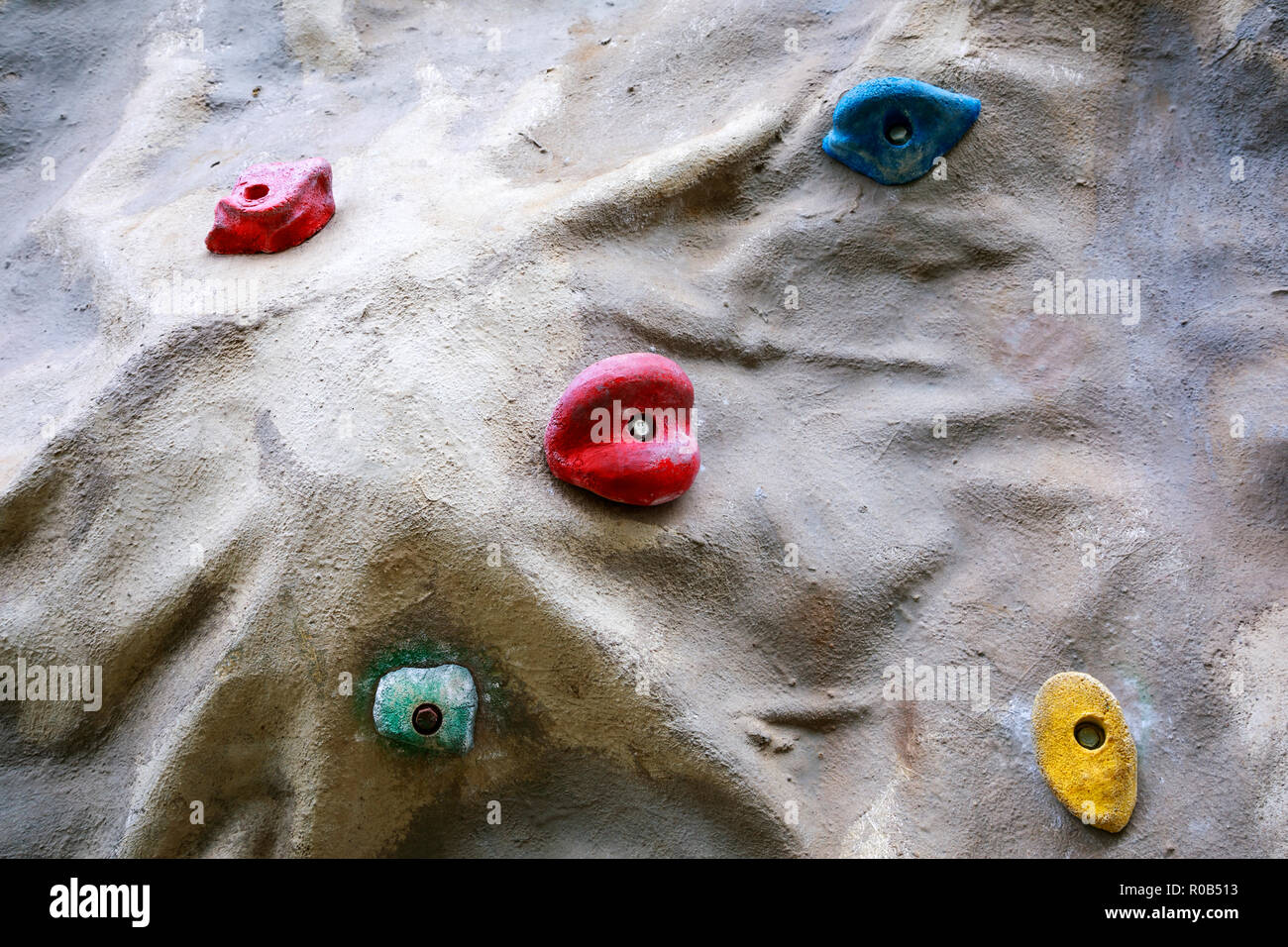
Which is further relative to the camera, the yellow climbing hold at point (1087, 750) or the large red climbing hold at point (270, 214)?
the large red climbing hold at point (270, 214)

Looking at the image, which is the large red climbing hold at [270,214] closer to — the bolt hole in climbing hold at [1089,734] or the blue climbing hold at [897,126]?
the blue climbing hold at [897,126]


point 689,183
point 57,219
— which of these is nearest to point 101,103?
point 57,219

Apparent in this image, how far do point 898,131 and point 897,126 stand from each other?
1cm

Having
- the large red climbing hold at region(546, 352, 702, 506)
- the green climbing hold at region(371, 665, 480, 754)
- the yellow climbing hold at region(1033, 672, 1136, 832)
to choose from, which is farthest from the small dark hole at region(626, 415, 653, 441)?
the yellow climbing hold at region(1033, 672, 1136, 832)

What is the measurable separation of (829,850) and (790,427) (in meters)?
1.04

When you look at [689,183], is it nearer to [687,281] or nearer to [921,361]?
[687,281]

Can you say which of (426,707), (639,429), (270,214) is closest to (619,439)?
(639,429)

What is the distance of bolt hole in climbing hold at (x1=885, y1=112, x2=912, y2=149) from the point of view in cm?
301

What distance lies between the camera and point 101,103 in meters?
3.78

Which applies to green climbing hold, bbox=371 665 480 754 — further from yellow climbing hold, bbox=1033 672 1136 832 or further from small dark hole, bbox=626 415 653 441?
yellow climbing hold, bbox=1033 672 1136 832

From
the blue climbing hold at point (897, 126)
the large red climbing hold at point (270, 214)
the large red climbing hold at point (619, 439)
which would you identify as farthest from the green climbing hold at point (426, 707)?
the blue climbing hold at point (897, 126)

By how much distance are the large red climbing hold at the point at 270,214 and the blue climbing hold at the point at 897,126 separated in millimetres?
1418

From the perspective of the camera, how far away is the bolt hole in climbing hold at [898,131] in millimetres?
3014

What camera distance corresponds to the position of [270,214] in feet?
9.47
